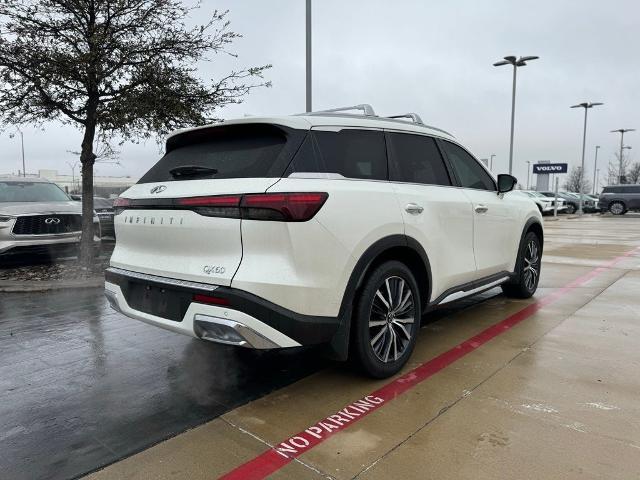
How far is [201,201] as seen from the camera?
301cm

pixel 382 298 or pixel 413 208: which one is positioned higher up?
pixel 413 208

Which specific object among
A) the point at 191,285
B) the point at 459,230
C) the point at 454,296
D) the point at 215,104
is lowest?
the point at 454,296

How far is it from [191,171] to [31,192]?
767cm

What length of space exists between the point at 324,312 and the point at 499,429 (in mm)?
1212

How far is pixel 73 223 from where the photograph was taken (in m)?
8.66

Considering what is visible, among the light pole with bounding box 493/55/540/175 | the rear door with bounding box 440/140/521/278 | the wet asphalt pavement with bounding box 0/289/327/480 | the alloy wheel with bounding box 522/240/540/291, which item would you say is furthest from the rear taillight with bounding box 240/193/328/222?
the light pole with bounding box 493/55/540/175

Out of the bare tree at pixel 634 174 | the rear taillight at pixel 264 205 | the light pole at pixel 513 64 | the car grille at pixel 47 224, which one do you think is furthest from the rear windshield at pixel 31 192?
the bare tree at pixel 634 174

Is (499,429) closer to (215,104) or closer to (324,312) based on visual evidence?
(324,312)

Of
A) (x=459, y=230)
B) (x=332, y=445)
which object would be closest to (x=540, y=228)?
(x=459, y=230)

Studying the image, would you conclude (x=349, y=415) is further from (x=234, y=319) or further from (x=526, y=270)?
(x=526, y=270)

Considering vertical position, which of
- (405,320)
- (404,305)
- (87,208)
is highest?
(87,208)

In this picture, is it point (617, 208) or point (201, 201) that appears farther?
point (617, 208)

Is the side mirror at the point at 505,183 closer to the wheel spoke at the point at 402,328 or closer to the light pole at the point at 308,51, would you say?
the wheel spoke at the point at 402,328

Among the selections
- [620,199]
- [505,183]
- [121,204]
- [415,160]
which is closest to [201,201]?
[121,204]
